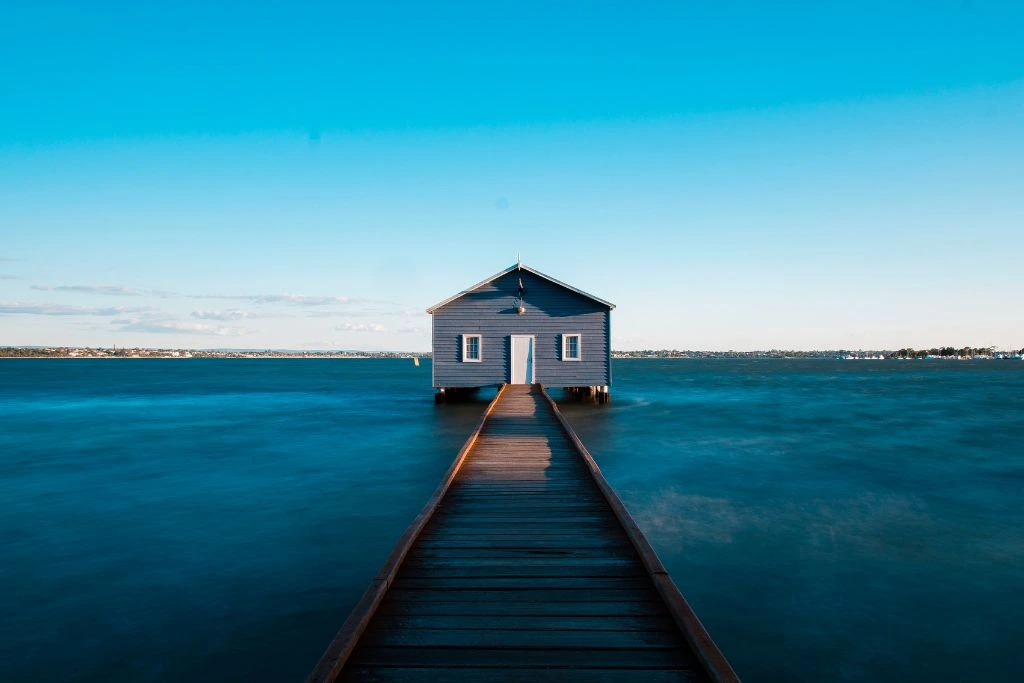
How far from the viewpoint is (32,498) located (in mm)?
12852

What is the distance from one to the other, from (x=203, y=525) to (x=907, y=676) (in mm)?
10567

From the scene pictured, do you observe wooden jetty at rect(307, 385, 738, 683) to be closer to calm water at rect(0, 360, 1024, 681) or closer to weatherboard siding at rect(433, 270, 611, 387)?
calm water at rect(0, 360, 1024, 681)

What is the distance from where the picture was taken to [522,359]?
2583 cm

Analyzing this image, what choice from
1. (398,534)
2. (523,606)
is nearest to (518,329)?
(398,534)

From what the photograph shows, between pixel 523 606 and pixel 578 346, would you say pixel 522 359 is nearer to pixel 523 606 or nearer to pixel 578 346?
pixel 578 346

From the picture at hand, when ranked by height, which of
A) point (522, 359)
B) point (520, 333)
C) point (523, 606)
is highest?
point (520, 333)

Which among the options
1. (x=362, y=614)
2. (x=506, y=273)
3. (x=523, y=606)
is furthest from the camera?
(x=506, y=273)

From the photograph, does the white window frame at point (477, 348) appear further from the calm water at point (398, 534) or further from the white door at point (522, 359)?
the calm water at point (398, 534)

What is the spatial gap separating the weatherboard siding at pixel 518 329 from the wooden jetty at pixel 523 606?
59.6ft

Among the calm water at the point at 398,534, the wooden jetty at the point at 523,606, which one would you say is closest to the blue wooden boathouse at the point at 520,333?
the calm water at the point at 398,534

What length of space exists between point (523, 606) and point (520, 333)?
21212 millimetres

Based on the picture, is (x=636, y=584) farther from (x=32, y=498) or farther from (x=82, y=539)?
(x=32, y=498)

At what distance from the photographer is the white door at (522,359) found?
2570cm

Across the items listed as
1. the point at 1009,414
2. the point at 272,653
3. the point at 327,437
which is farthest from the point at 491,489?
the point at 1009,414
